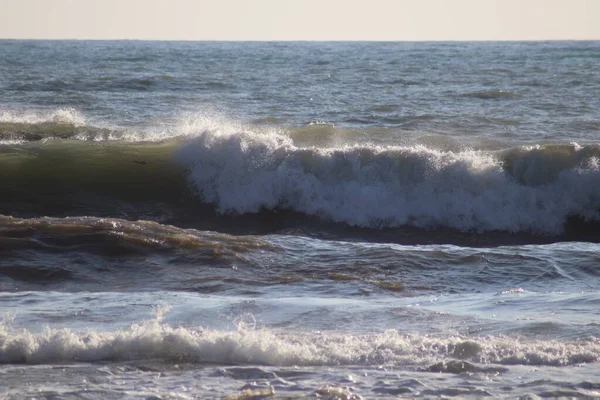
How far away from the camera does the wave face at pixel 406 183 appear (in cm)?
1247

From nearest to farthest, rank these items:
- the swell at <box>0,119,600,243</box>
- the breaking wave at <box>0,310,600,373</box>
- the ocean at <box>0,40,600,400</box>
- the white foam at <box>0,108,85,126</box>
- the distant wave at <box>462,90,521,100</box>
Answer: the ocean at <box>0,40,600,400</box> < the breaking wave at <box>0,310,600,373</box> < the swell at <box>0,119,600,243</box> < the white foam at <box>0,108,85,126</box> < the distant wave at <box>462,90,521,100</box>

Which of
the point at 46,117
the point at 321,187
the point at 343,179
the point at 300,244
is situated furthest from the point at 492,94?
the point at 300,244

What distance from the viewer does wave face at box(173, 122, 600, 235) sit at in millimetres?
12469

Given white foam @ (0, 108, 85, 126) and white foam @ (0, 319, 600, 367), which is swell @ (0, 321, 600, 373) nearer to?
white foam @ (0, 319, 600, 367)

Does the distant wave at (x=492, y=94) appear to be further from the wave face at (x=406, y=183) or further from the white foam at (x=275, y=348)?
the white foam at (x=275, y=348)

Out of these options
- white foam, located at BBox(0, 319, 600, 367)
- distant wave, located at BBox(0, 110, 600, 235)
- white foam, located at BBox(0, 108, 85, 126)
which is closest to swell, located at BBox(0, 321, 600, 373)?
white foam, located at BBox(0, 319, 600, 367)

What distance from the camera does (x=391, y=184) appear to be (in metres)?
13.2

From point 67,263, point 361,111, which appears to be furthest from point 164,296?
point 361,111

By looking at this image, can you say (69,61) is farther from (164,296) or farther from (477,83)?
(164,296)

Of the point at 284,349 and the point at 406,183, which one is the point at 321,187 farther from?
the point at 284,349

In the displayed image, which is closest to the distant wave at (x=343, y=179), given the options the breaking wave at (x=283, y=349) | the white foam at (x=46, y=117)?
the white foam at (x=46, y=117)

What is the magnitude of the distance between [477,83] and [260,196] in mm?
16428

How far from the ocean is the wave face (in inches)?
1.3

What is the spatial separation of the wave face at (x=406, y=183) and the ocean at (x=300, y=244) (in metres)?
0.03
